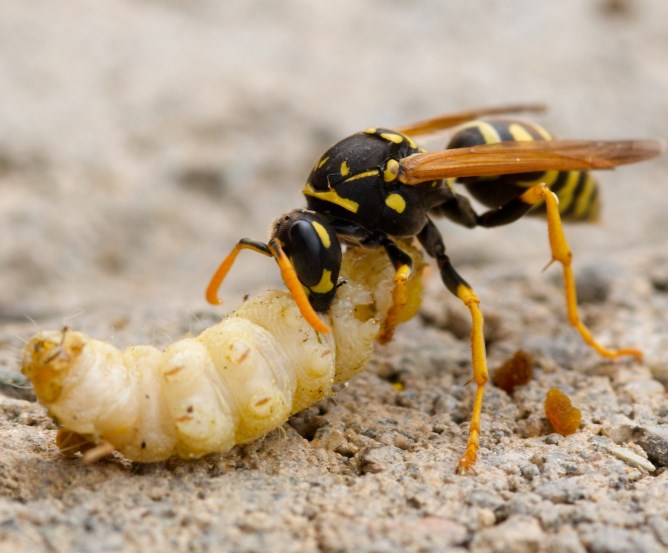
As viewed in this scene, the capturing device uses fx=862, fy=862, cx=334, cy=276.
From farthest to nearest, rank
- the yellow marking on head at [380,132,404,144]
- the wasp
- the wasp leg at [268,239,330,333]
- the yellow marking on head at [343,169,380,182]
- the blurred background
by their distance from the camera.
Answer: the blurred background < the yellow marking on head at [380,132,404,144] < the yellow marking on head at [343,169,380,182] < the wasp < the wasp leg at [268,239,330,333]

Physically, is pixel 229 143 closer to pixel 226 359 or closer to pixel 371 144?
pixel 371 144

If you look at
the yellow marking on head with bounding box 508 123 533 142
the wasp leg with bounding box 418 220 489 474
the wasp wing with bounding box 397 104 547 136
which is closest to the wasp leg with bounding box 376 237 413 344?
the wasp leg with bounding box 418 220 489 474

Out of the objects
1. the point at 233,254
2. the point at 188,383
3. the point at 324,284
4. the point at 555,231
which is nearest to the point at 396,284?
the point at 324,284

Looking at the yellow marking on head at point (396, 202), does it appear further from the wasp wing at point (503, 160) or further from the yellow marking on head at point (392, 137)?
the yellow marking on head at point (392, 137)

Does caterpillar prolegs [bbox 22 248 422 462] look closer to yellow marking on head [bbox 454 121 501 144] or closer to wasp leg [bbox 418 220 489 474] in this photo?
Answer: wasp leg [bbox 418 220 489 474]

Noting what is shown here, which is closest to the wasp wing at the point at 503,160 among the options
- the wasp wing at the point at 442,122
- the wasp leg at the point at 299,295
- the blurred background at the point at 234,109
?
the wasp wing at the point at 442,122

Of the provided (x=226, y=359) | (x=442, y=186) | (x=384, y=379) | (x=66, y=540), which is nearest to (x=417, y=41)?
(x=442, y=186)

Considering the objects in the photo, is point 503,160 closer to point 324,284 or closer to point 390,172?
point 390,172
